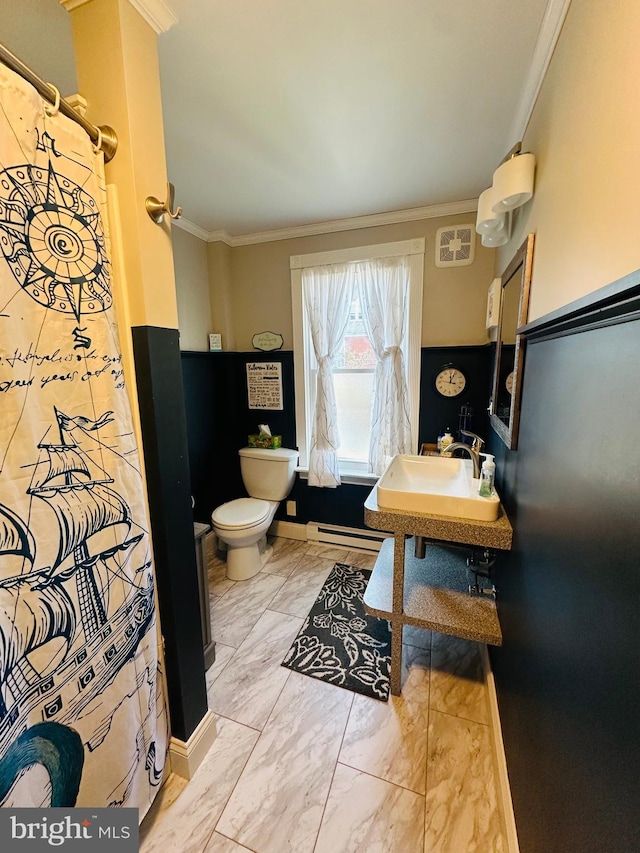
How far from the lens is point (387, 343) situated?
2.38m

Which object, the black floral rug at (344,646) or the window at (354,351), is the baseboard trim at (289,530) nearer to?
the window at (354,351)

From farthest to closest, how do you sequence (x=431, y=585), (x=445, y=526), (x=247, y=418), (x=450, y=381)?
1. (x=247, y=418)
2. (x=450, y=381)
3. (x=431, y=585)
4. (x=445, y=526)

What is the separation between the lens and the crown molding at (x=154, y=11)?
0.90 m

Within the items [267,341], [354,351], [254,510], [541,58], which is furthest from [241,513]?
[541,58]

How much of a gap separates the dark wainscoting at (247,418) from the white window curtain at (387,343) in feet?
0.56

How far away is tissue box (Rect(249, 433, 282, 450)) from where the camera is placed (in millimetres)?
2729

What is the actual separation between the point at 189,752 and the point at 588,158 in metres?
2.12

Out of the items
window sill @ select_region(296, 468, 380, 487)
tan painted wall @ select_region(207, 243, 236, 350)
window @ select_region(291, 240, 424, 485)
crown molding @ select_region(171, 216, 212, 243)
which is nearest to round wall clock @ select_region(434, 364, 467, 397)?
window @ select_region(291, 240, 424, 485)

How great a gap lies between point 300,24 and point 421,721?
2553 mm

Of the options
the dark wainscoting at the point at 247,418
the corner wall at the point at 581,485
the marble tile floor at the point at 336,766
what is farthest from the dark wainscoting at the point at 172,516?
the dark wainscoting at the point at 247,418

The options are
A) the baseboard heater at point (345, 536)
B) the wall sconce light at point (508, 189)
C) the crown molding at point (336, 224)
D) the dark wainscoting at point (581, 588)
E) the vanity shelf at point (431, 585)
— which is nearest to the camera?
the dark wainscoting at point (581, 588)

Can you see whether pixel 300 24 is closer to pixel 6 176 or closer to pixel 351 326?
pixel 6 176

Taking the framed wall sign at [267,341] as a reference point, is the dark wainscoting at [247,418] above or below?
below

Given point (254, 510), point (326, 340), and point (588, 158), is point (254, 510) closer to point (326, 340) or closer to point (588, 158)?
point (326, 340)
